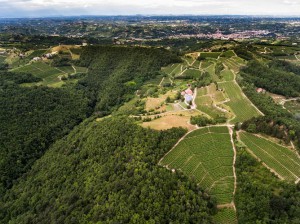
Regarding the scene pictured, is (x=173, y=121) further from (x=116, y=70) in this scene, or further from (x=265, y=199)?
(x=116, y=70)

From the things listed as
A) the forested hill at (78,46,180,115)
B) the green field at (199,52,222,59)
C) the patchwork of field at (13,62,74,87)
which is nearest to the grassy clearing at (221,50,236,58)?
the green field at (199,52,222,59)

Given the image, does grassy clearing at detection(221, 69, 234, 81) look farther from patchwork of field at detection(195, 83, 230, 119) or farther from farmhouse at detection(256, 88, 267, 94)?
farmhouse at detection(256, 88, 267, 94)

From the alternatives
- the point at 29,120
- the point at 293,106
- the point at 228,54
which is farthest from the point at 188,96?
the point at 228,54

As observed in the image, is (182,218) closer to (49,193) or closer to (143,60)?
(49,193)

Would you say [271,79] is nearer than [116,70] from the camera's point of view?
Yes

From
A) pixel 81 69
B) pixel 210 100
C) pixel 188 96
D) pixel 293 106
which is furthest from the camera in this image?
pixel 81 69

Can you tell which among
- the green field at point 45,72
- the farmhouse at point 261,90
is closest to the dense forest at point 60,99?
the green field at point 45,72

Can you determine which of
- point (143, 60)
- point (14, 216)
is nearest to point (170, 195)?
point (14, 216)
